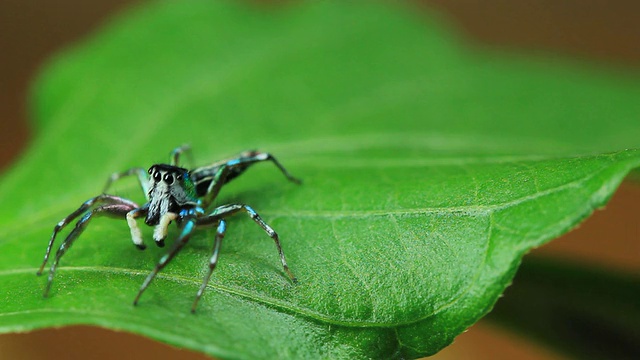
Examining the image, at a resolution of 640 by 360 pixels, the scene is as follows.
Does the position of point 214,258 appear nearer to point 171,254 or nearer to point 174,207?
point 171,254

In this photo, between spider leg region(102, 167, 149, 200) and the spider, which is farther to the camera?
spider leg region(102, 167, 149, 200)

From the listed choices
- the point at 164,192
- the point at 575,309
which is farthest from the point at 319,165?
the point at 575,309

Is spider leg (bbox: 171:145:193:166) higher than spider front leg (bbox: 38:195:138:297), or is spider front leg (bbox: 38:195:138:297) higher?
spider leg (bbox: 171:145:193:166)

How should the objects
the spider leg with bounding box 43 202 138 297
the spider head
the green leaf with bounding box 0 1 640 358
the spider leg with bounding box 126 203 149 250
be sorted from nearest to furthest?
the green leaf with bounding box 0 1 640 358 → the spider leg with bounding box 43 202 138 297 → the spider leg with bounding box 126 203 149 250 → the spider head

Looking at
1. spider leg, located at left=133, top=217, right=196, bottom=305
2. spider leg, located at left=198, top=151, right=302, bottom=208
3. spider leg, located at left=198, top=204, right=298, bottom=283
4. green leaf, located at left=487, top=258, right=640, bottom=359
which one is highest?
spider leg, located at left=198, top=151, right=302, bottom=208

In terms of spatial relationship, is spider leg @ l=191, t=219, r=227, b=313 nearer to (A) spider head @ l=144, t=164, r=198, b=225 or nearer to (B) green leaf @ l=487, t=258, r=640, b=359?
(A) spider head @ l=144, t=164, r=198, b=225

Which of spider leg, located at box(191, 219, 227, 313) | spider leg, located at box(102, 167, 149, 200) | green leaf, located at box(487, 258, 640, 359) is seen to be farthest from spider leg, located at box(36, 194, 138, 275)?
green leaf, located at box(487, 258, 640, 359)

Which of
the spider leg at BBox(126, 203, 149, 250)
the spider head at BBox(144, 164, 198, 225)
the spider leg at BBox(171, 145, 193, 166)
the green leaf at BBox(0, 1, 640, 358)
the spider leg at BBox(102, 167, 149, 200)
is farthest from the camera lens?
the spider leg at BBox(171, 145, 193, 166)
